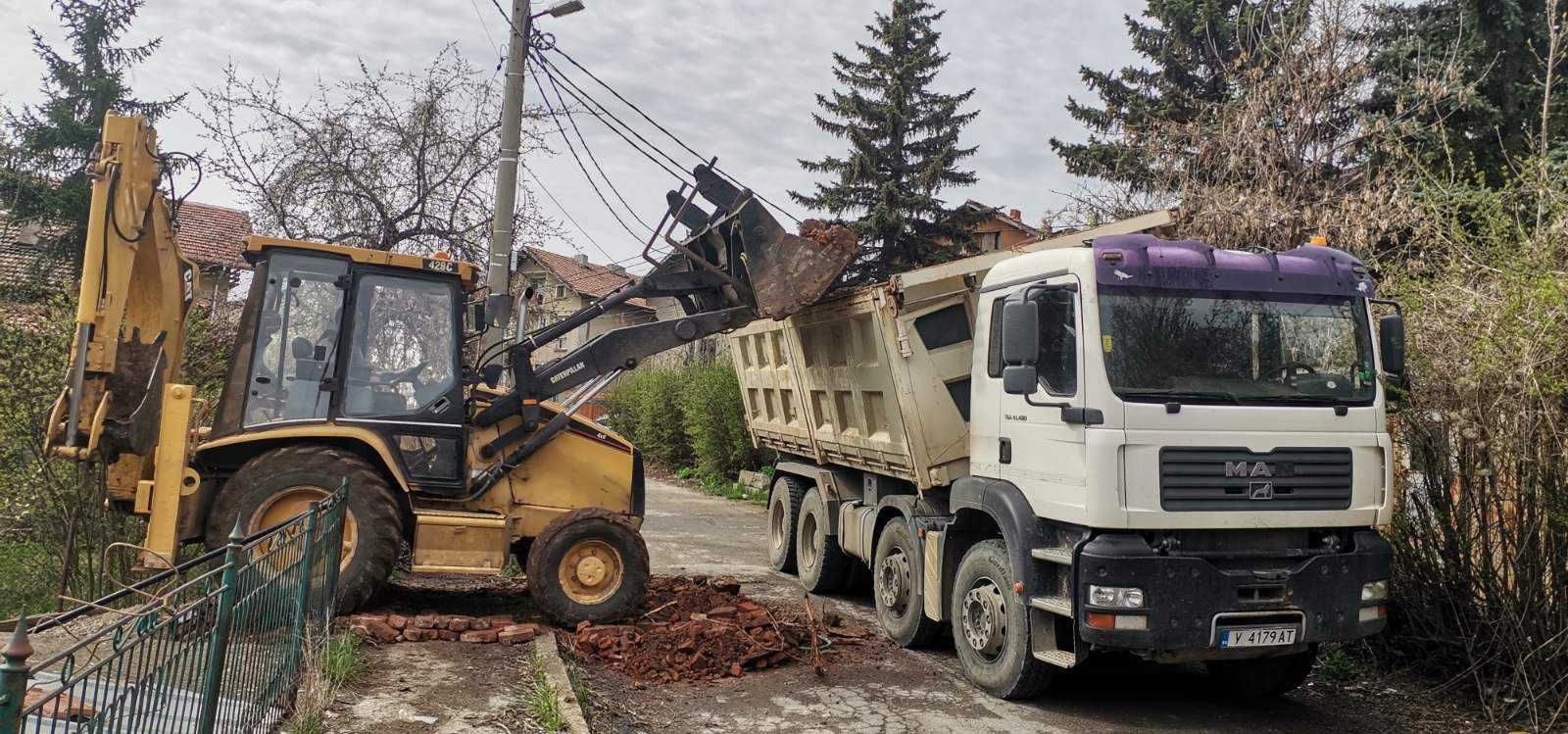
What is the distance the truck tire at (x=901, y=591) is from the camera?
25.1 feet

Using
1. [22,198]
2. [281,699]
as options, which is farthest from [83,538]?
[22,198]

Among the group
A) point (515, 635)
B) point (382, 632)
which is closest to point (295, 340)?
point (382, 632)

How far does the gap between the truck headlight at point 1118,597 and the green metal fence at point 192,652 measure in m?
3.99

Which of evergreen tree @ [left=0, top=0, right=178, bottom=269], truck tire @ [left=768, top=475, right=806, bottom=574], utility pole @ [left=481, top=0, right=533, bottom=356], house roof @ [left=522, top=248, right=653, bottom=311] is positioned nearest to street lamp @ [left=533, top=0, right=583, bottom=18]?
utility pole @ [left=481, top=0, right=533, bottom=356]

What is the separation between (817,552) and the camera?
10.1 m

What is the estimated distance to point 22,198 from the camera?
19.8 metres

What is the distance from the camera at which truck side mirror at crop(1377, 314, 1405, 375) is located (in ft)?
19.7

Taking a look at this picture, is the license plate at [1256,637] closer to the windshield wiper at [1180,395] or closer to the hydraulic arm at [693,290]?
the windshield wiper at [1180,395]

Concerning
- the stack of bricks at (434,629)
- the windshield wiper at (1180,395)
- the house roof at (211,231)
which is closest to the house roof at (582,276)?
the house roof at (211,231)

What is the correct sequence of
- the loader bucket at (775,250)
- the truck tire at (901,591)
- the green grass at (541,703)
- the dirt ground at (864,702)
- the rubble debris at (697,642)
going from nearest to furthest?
the green grass at (541,703) < the dirt ground at (864,702) < the rubble debris at (697,642) < the truck tire at (901,591) < the loader bucket at (775,250)

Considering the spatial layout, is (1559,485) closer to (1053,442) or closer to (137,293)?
(1053,442)

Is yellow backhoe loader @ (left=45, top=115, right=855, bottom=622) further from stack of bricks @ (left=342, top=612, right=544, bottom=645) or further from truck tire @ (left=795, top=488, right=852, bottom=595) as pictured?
truck tire @ (left=795, top=488, right=852, bottom=595)

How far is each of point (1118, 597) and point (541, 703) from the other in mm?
3029

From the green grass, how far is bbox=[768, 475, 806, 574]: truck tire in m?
5.01
